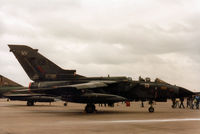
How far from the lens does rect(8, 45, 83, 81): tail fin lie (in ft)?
58.4

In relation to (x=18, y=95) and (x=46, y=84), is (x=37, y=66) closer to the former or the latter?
(x=46, y=84)

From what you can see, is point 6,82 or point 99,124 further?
point 6,82

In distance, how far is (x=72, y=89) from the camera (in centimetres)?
1567

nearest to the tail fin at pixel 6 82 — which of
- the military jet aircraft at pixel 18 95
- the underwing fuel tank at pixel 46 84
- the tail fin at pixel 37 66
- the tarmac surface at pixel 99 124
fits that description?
the military jet aircraft at pixel 18 95

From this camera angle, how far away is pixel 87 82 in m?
17.6

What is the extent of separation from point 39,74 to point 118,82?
19.3 ft

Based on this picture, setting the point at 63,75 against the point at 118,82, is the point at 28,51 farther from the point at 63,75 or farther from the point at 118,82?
the point at 118,82

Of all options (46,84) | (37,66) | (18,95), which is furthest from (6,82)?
(46,84)

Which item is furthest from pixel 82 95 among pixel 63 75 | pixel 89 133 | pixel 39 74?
pixel 89 133

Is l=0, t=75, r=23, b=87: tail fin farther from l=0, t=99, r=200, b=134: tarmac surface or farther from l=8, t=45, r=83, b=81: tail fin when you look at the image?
l=0, t=99, r=200, b=134: tarmac surface

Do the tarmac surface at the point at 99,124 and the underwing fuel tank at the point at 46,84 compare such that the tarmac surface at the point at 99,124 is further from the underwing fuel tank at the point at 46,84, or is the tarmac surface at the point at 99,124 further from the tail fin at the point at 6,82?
the tail fin at the point at 6,82

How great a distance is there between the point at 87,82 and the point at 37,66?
3927mm

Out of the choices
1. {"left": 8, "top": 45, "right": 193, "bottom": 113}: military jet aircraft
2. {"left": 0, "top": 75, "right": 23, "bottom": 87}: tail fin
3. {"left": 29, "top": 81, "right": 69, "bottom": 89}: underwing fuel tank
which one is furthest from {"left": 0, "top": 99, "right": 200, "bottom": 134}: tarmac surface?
{"left": 0, "top": 75, "right": 23, "bottom": 87}: tail fin

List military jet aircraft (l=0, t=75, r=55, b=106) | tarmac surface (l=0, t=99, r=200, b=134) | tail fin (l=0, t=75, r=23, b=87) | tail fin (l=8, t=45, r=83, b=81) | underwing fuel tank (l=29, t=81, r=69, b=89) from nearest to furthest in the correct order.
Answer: tarmac surface (l=0, t=99, r=200, b=134)
underwing fuel tank (l=29, t=81, r=69, b=89)
tail fin (l=8, t=45, r=83, b=81)
military jet aircraft (l=0, t=75, r=55, b=106)
tail fin (l=0, t=75, r=23, b=87)
